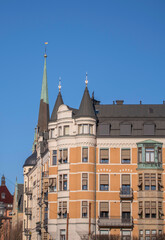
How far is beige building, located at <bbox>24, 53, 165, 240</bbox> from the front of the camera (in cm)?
8281

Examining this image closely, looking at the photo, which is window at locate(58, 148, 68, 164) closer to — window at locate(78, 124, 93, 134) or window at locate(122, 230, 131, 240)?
window at locate(78, 124, 93, 134)

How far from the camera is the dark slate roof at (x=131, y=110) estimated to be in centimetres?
8988

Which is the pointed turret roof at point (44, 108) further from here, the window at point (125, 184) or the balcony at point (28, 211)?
the window at point (125, 184)

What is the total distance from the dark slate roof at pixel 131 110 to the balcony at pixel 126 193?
1096 cm

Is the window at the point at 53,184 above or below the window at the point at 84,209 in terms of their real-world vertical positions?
above

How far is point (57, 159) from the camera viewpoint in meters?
86.6

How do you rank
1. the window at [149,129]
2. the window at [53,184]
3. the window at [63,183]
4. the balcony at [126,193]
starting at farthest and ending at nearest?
the window at [53,184], the window at [149,129], the window at [63,183], the balcony at [126,193]

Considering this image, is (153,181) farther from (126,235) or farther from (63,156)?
(63,156)

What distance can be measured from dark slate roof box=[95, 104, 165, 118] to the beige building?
181 cm

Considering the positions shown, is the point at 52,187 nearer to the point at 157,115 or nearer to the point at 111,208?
the point at 111,208

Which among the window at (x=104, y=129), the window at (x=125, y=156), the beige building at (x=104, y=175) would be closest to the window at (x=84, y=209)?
the beige building at (x=104, y=175)

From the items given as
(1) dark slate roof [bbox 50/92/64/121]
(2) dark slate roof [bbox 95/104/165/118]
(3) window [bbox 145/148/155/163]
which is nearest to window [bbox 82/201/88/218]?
(3) window [bbox 145/148/155/163]

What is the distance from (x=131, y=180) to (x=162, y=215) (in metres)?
6.30

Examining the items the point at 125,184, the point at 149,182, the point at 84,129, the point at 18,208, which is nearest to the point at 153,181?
the point at 149,182
